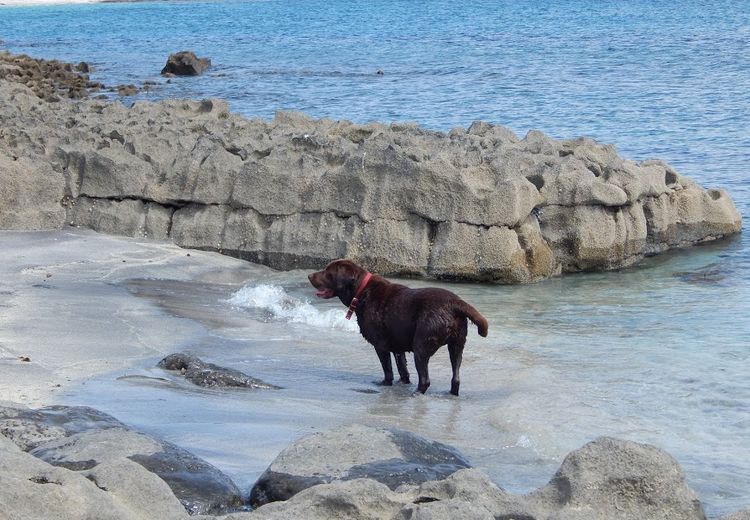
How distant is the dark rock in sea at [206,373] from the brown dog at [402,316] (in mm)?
973

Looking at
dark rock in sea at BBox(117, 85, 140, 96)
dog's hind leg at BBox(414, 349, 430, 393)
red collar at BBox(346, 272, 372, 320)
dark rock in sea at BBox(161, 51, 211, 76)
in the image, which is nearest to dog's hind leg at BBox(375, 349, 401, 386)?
dog's hind leg at BBox(414, 349, 430, 393)

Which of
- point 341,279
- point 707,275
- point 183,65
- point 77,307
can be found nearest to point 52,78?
point 183,65

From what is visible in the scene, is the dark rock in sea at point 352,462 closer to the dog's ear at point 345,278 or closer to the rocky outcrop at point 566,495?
the rocky outcrop at point 566,495

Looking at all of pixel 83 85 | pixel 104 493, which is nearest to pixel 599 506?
pixel 104 493

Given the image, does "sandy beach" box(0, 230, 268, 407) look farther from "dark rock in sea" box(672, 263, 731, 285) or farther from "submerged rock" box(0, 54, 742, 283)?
"dark rock in sea" box(672, 263, 731, 285)

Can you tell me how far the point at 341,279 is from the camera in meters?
9.39

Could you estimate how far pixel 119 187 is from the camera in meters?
15.0

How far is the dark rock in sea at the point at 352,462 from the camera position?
5680mm

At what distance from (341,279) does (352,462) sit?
3647 millimetres

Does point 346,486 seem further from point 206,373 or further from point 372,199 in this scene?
point 372,199

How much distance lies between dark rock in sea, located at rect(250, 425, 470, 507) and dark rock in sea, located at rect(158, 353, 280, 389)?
261cm

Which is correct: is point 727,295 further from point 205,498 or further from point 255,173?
point 205,498

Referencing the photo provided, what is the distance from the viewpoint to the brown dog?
345 inches

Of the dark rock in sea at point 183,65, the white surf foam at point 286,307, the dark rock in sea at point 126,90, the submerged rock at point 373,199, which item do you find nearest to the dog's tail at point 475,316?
the white surf foam at point 286,307
